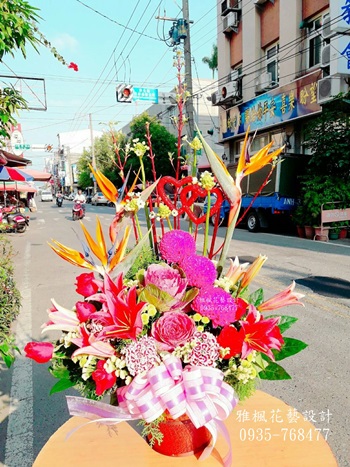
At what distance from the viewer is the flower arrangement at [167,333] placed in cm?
101

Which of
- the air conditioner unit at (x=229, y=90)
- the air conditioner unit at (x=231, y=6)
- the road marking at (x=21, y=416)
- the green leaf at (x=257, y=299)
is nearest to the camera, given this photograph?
the green leaf at (x=257, y=299)

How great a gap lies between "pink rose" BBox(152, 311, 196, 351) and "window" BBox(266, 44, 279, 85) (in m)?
17.0

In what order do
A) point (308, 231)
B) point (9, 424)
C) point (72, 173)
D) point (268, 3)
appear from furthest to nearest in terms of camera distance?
point (72, 173) < point (268, 3) < point (308, 231) < point (9, 424)

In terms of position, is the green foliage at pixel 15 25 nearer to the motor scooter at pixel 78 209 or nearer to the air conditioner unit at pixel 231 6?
the motor scooter at pixel 78 209

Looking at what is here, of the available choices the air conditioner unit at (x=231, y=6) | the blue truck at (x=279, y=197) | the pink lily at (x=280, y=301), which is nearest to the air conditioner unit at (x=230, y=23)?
the air conditioner unit at (x=231, y=6)

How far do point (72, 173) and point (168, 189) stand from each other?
77.0 meters

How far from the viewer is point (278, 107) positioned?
15.2 metres

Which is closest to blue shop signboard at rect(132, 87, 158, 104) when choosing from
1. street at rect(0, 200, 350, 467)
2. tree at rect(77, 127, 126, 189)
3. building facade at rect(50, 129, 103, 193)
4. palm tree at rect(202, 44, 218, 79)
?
tree at rect(77, 127, 126, 189)

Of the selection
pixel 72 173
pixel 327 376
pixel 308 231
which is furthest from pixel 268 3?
pixel 72 173

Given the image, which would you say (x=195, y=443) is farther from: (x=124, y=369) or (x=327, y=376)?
(x=327, y=376)

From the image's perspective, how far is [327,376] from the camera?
3.05 meters

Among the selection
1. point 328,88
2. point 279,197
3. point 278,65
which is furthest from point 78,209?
point 328,88

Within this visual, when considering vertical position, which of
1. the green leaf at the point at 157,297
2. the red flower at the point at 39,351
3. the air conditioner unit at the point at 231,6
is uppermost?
the air conditioner unit at the point at 231,6

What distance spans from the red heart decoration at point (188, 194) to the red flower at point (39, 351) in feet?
2.12
